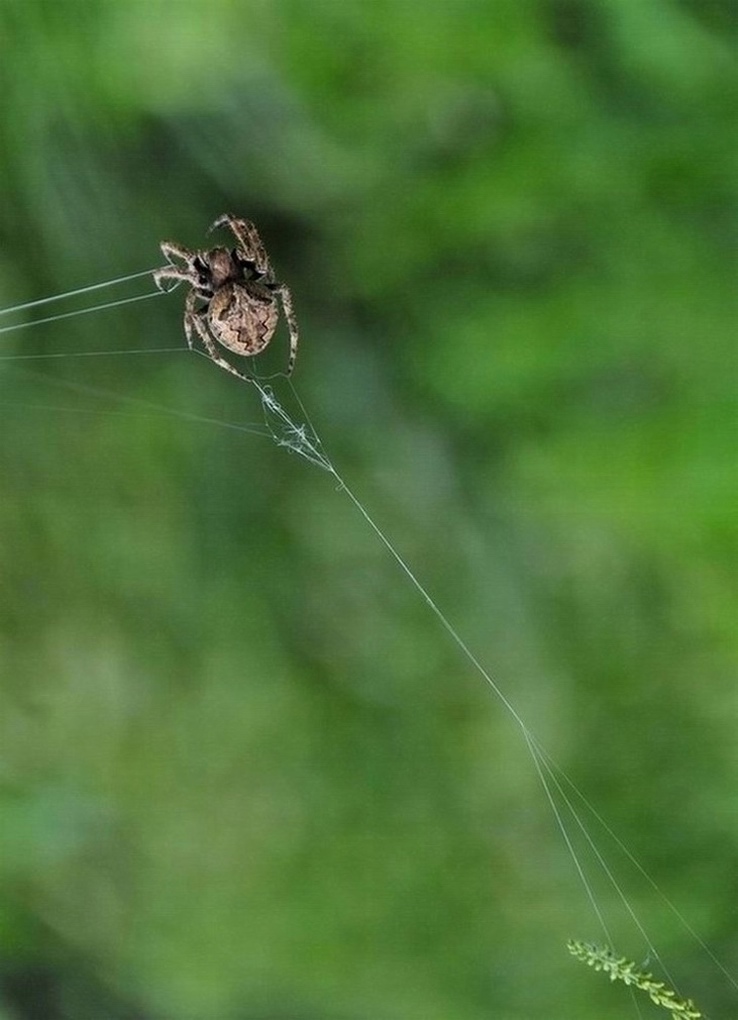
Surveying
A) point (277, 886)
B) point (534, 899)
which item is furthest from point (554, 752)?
point (277, 886)

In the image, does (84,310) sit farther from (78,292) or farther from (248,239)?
(248,239)

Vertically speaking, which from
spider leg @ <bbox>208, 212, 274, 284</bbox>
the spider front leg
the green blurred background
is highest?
the spider front leg

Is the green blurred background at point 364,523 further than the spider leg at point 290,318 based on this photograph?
No

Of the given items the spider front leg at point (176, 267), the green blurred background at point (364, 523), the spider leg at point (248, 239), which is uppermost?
the spider front leg at point (176, 267)

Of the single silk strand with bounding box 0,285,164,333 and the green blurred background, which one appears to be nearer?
the green blurred background

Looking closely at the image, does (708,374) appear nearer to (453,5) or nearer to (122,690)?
(453,5)
